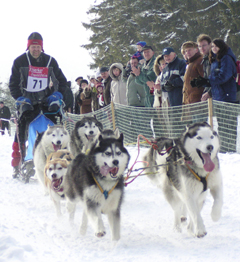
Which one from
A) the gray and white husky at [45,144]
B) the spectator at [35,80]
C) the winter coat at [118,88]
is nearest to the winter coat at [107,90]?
the winter coat at [118,88]

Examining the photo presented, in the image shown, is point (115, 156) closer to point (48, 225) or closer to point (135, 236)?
point (135, 236)

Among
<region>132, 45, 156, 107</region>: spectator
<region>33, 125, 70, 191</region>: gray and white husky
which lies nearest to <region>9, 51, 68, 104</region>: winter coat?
<region>33, 125, 70, 191</region>: gray and white husky

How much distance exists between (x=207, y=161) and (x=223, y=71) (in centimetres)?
227

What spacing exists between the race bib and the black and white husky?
231cm

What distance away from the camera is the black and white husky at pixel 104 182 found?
3.08 metres

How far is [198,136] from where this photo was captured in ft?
10.1

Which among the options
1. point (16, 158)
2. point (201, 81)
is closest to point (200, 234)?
point (201, 81)

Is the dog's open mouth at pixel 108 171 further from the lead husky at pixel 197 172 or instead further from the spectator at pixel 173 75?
the spectator at pixel 173 75

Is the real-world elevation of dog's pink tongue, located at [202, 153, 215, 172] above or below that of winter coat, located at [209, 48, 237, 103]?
below

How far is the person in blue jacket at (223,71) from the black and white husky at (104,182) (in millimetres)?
2375

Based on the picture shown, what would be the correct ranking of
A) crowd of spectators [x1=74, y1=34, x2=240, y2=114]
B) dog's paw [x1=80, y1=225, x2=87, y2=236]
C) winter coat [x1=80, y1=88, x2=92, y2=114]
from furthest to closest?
winter coat [x1=80, y1=88, x2=92, y2=114] → crowd of spectators [x1=74, y1=34, x2=240, y2=114] → dog's paw [x1=80, y1=225, x2=87, y2=236]

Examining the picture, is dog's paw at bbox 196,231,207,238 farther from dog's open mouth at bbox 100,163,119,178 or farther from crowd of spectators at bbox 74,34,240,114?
crowd of spectators at bbox 74,34,240,114

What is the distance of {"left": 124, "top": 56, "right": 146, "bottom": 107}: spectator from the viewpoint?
7088mm

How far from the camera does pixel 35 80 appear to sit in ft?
17.1
